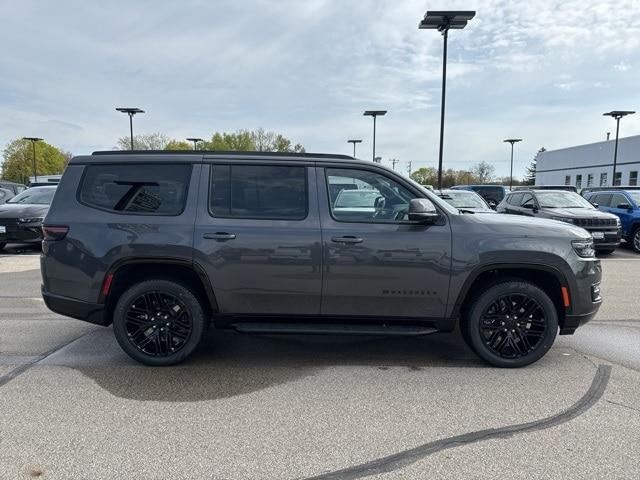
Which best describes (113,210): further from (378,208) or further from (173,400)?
(378,208)

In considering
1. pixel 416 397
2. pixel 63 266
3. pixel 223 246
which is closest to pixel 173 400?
pixel 223 246

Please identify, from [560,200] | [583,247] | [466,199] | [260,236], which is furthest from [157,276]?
[560,200]

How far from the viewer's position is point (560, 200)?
12.7 meters

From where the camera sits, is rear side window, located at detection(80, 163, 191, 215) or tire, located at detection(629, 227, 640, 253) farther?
tire, located at detection(629, 227, 640, 253)

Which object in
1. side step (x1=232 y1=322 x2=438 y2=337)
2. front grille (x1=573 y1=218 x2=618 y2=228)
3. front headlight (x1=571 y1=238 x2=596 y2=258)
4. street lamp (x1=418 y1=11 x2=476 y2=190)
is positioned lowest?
side step (x1=232 y1=322 x2=438 y2=337)

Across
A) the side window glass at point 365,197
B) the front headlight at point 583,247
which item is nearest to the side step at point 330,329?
the side window glass at point 365,197

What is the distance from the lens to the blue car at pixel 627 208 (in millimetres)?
12766

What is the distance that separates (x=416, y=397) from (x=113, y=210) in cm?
312

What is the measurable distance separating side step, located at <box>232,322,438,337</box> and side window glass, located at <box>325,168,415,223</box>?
0.99 meters

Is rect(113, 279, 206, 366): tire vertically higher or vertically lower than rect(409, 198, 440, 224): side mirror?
lower

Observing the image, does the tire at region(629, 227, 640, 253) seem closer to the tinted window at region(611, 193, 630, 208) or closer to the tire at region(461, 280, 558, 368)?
the tinted window at region(611, 193, 630, 208)

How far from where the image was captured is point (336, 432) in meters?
3.17

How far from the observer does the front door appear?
4.09m

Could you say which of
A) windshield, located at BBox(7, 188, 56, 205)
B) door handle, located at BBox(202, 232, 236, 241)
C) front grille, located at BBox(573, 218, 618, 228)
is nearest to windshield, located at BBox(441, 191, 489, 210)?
front grille, located at BBox(573, 218, 618, 228)
